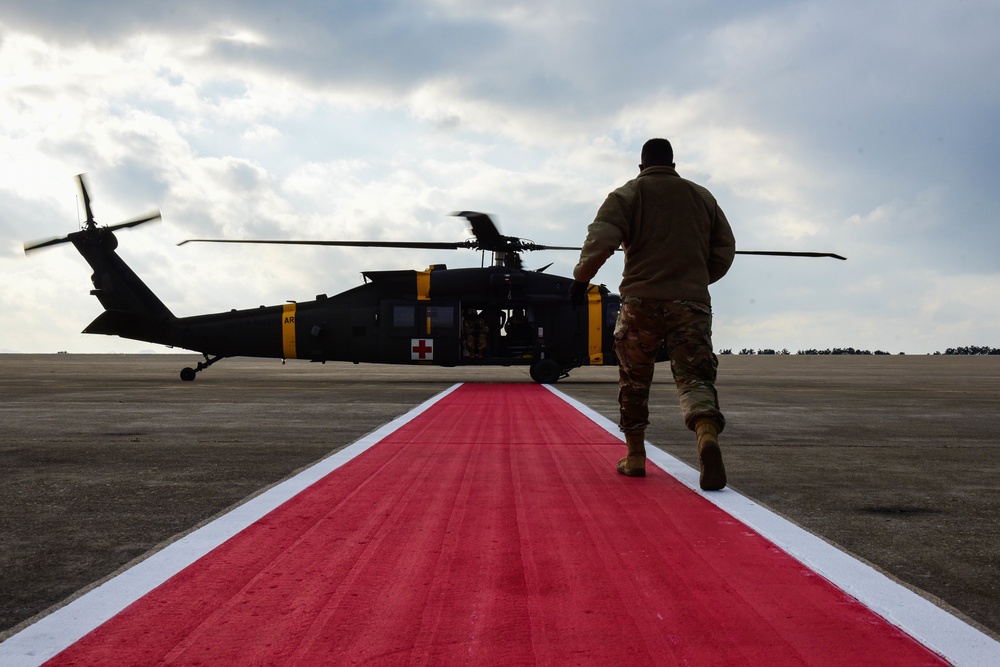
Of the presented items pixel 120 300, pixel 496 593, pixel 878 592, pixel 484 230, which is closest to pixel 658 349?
pixel 878 592

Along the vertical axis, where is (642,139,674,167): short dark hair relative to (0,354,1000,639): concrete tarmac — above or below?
above

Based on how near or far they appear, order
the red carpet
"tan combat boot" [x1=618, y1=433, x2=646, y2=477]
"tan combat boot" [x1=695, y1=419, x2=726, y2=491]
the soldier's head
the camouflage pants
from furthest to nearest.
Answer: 1. the soldier's head
2. "tan combat boot" [x1=618, y1=433, x2=646, y2=477]
3. the camouflage pants
4. "tan combat boot" [x1=695, y1=419, x2=726, y2=491]
5. the red carpet

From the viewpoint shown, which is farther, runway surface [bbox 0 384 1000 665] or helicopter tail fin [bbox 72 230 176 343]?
helicopter tail fin [bbox 72 230 176 343]

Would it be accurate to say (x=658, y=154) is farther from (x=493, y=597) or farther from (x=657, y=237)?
(x=493, y=597)

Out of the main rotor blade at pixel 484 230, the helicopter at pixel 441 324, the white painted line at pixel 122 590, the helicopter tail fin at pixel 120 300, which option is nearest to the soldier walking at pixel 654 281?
the white painted line at pixel 122 590

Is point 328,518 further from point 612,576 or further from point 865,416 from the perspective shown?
point 865,416

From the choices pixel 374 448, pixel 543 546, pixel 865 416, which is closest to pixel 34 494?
pixel 374 448

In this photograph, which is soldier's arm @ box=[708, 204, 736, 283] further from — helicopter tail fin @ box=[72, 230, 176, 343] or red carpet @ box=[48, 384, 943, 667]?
helicopter tail fin @ box=[72, 230, 176, 343]

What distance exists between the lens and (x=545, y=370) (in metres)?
18.3

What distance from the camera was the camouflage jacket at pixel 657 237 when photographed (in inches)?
184

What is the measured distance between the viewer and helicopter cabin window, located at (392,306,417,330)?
18.2m

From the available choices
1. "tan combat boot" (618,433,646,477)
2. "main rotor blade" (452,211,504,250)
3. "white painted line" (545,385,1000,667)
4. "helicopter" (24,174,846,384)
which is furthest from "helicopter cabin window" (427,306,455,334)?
"white painted line" (545,385,1000,667)

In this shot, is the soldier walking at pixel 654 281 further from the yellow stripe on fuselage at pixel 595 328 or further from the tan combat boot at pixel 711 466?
the yellow stripe on fuselage at pixel 595 328

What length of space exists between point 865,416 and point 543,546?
7821 mm
